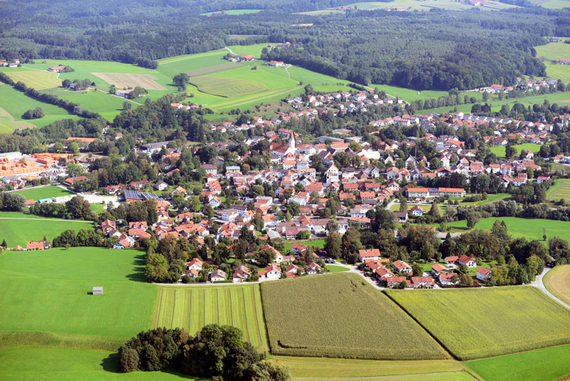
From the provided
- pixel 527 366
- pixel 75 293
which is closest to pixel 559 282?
pixel 527 366

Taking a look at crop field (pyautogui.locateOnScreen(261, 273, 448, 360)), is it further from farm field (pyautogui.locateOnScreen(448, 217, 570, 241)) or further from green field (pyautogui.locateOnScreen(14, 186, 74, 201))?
green field (pyautogui.locateOnScreen(14, 186, 74, 201))

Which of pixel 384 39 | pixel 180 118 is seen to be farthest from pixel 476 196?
pixel 384 39

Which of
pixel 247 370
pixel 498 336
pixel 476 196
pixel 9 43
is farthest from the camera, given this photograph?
pixel 9 43

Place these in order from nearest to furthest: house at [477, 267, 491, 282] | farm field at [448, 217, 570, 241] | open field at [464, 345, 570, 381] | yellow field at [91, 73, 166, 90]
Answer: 1. open field at [464, 345, 570, 381]
2. house at [477, 267, 491, 282]
3. farm field at [448, 217, 570, 241]
4. yellow field at [91, 73, 166, 90]

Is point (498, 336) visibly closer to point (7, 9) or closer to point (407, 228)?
point (407, 228)

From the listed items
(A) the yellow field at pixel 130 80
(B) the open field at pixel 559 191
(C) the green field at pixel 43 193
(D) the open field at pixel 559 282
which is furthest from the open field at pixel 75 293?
(A) the yellow field at pixel 130 80

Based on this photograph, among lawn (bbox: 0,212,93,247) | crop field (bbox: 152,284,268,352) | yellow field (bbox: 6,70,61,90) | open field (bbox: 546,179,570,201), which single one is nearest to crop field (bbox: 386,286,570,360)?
crop field (bbox: 152,284,268,352)

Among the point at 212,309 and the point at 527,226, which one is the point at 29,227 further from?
the point at 527,226
